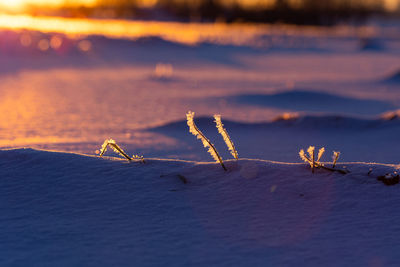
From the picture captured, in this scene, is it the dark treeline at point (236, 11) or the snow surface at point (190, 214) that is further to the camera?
the dark treeline at point (236, 11)

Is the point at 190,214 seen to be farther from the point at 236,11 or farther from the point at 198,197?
the point at 236,11

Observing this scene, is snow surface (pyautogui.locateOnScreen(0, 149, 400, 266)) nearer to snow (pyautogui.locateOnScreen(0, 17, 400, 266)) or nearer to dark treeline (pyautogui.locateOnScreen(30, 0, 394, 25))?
snow (pyautogui.locateOnScreen(0, 17, 400, 266))

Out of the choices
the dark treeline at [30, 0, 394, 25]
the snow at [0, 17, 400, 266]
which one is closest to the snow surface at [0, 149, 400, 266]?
the snow at [0, 17, 400, 266]

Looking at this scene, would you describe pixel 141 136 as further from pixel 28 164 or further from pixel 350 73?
pixel 350 73

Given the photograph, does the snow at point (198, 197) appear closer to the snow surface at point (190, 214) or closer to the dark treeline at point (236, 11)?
the snow surface at point (190, 214)

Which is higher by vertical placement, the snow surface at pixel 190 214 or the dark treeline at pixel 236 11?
the dark treeline at pixel 236 11

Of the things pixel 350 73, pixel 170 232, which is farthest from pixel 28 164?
pixel 350 73

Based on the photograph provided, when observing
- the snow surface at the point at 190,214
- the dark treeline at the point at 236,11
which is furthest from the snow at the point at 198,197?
the dark treeline at the point at 236,11
